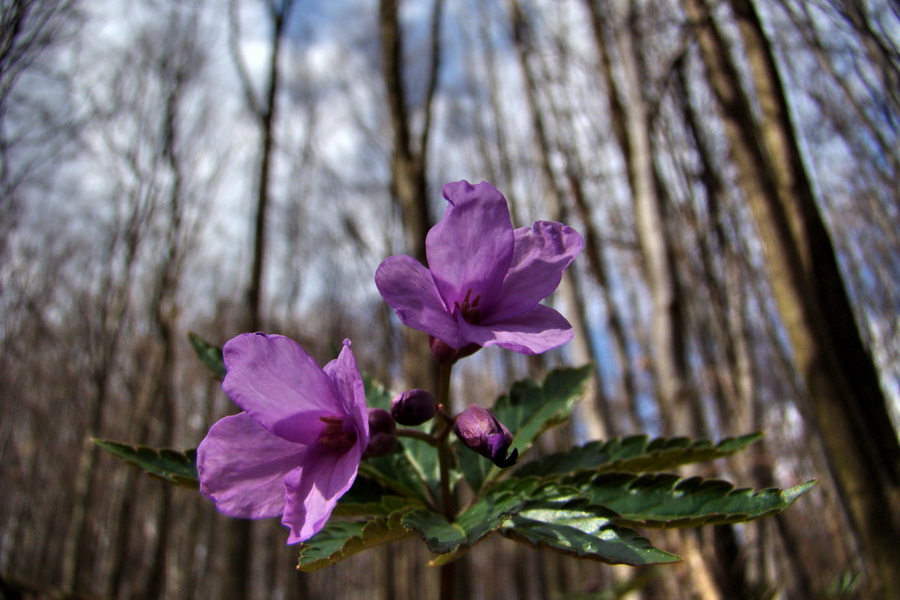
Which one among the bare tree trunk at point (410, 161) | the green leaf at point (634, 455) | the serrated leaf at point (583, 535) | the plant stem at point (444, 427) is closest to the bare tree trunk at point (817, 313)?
Answer: the green leaf at point (634, 455)

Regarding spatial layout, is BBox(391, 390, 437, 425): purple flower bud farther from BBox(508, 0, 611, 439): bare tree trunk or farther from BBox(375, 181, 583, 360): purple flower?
BBox(508, 0, 611, 439): bare tree trunk

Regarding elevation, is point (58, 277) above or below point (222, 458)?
above

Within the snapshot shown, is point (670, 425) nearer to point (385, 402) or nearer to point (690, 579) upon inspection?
point (690, 579)

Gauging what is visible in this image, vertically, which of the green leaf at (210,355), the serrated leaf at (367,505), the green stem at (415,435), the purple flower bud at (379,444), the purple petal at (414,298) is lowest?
the serrated leaf at (367,505)

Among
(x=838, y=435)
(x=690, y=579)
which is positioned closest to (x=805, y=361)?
(x=838, y=435)

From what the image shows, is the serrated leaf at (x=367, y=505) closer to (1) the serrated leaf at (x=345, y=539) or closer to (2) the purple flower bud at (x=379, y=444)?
(1) the serrated leaf at (x=345, y=539)

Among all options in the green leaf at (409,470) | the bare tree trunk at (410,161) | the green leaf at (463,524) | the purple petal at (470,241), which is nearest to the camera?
the green leaf at (463,524)

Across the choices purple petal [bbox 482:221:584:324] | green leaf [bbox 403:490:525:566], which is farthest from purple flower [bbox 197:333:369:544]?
purple petal [bbox 482:221:584:324]
